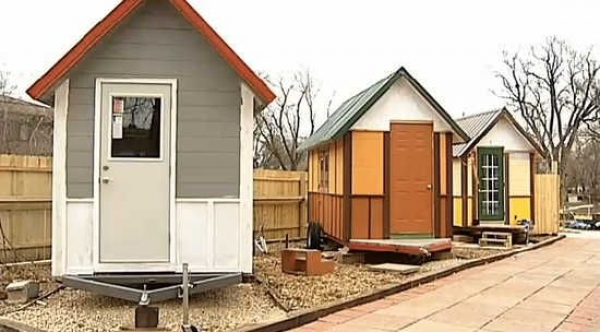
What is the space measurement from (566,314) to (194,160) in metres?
4.09

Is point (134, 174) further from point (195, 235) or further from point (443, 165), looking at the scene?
point (443, 165)

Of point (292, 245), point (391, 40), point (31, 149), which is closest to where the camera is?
point (292, 245)

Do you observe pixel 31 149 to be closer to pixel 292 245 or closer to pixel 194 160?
pixel 292 245

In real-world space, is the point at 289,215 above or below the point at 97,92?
below

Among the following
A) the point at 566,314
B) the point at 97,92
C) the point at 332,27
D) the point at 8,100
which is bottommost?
the point at 566,314

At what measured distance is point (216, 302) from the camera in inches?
259

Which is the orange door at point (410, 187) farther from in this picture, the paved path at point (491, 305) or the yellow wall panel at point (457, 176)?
the yellow wall panel at point (457, 176)

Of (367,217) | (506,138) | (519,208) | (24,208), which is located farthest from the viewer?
(519,208)

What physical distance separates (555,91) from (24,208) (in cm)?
3487

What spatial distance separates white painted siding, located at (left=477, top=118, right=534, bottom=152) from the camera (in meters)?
15.1

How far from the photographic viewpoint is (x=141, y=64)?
6.75 m

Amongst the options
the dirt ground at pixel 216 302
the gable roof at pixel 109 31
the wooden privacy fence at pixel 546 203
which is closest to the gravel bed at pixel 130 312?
the dirt ground at pixel 216 302

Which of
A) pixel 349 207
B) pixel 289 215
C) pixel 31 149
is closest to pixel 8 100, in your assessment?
pixel 31 149

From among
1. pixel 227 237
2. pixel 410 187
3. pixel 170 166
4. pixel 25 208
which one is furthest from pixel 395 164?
pixel 25 208
